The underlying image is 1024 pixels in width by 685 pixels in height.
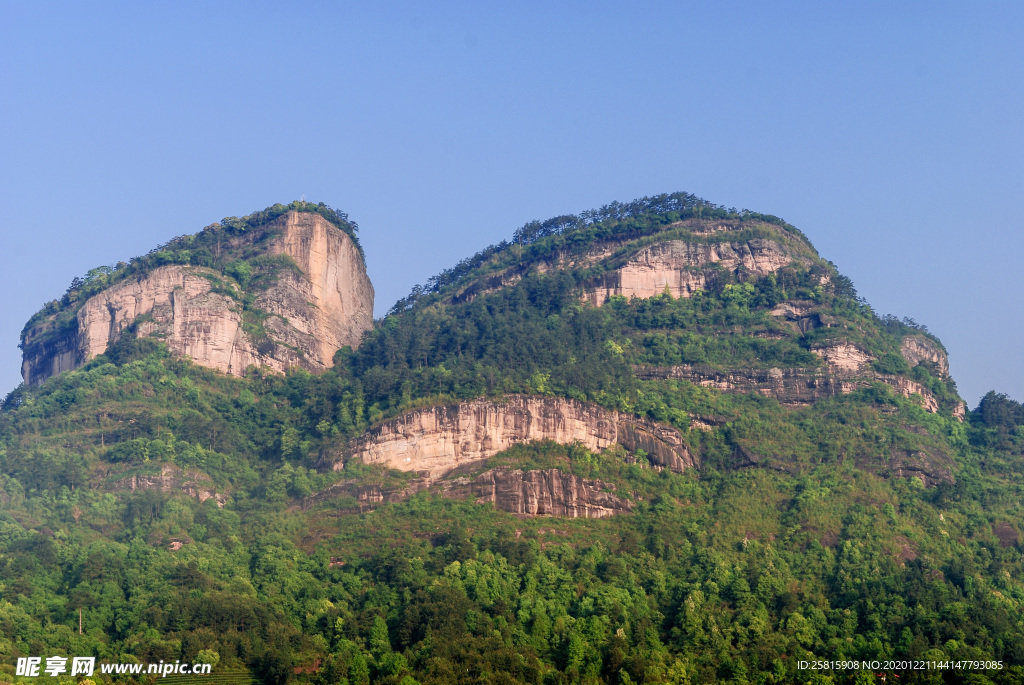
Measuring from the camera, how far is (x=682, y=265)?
107812 millimetres

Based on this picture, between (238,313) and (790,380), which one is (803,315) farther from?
(238,313)

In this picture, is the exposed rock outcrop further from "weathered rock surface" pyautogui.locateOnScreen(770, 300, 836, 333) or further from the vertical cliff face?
the vertical cliff face

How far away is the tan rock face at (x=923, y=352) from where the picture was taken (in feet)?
347

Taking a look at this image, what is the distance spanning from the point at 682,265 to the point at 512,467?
31.0m

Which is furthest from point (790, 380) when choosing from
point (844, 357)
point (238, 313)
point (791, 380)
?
point (238, 313)

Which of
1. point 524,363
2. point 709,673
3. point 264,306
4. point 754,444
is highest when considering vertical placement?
point 264,306

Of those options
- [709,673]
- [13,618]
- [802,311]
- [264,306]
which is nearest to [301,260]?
[264,306]

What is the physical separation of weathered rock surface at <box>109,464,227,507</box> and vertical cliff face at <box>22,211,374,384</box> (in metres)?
15.3

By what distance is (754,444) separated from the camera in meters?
87.7

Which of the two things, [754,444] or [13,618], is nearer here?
[13,618]

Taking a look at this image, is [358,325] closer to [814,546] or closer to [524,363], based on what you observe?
[524,363]

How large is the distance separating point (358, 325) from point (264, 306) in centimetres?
1186

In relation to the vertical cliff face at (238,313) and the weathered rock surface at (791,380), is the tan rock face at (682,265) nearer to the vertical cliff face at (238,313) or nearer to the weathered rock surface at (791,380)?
the weathered rock surface at (791,380)

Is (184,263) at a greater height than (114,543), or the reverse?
(184,263)
